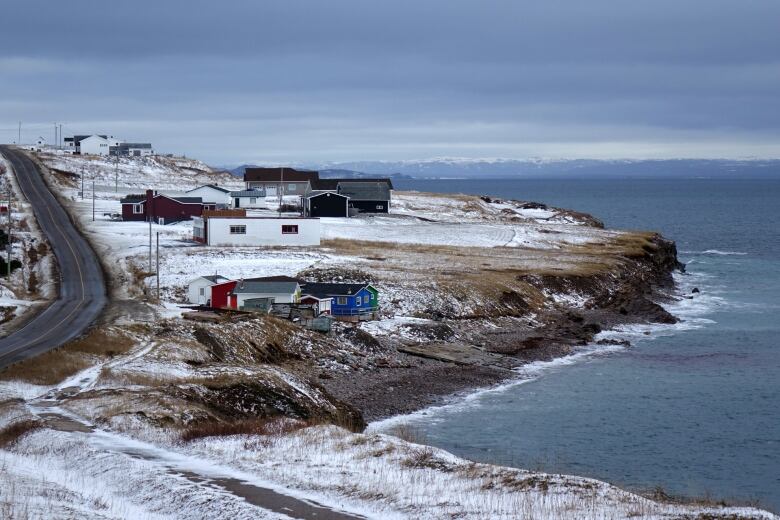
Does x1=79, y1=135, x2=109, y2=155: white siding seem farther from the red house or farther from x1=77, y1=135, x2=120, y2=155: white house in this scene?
the red house

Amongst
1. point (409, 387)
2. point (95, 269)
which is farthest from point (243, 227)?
point (409, 387)

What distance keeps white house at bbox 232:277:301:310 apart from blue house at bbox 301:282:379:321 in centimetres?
110

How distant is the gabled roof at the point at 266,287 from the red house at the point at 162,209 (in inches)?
1607

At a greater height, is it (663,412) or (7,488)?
(7,488)

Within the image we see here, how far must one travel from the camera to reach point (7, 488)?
23203 millimetres

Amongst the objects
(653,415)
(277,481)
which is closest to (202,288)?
(653,415)

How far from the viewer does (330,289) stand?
59.5m

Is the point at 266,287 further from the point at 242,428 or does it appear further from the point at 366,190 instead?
the point at 366,190

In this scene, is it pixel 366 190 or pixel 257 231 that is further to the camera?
pixel 366 190

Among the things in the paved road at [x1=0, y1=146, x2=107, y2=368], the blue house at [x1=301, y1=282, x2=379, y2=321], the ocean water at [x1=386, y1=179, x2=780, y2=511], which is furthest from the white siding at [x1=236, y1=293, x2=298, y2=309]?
the ocean water at [x1=386, y1=179, x2=780, y2=511]

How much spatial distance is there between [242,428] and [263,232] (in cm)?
5023

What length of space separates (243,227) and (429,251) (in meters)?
16.4

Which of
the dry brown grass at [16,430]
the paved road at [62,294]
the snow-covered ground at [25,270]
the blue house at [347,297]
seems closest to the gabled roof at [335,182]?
the paved road at [62,294]

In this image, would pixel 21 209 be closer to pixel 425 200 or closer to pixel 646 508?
pixel 425 200
